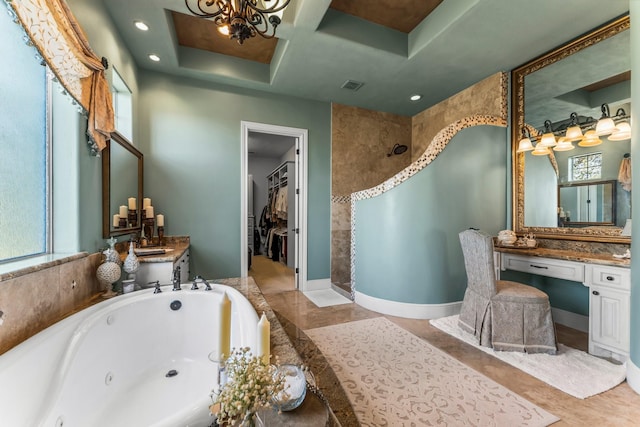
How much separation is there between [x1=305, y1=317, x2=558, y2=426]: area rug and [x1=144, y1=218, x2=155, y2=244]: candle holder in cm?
208

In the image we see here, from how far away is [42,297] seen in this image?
1.24 metres

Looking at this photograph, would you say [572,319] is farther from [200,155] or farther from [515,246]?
[200,155]

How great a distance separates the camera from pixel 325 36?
95.5 inches

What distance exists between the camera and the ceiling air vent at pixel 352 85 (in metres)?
3.24

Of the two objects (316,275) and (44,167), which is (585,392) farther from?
(44,167)

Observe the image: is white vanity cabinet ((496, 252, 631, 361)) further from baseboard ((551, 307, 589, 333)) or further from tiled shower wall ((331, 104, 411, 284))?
tiled shower wall ((331, 104, 411, 284))

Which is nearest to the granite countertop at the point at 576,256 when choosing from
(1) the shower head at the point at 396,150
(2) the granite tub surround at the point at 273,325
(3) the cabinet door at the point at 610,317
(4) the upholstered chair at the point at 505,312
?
(3) the cabinet door at the point at 610,317

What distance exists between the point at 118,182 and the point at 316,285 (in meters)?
2.64

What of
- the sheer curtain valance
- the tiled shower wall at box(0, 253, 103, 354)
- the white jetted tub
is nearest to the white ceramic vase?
the tiled shower wall at box(0, 253, 103, 354)

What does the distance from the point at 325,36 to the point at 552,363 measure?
10.8 ft

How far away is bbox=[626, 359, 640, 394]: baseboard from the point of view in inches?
62.4

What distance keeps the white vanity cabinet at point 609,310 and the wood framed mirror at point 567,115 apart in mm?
456

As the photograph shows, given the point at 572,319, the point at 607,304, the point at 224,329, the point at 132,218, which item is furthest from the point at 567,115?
the point at 132,218

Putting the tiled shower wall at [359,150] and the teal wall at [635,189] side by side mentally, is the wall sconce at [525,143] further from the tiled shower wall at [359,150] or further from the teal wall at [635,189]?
the teal wall at [635,189]
